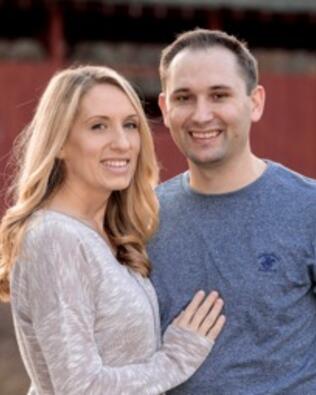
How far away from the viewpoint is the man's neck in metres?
4.82

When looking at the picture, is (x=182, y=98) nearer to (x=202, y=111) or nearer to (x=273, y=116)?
(x=202, y=111)

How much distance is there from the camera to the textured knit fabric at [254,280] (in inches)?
180

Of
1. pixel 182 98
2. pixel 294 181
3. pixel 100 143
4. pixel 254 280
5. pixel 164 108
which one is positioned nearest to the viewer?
pixel 100 143

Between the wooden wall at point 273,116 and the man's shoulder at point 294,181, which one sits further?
the wooden wall at point 273,116

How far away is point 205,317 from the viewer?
180 inches

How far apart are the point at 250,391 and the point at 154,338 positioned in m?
0.37

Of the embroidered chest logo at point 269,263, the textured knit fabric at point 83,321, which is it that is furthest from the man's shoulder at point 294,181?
the textured knit fabric at point 83,321

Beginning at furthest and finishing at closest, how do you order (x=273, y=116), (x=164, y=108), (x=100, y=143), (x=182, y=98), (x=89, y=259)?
(x=273, y=116)
(x=164, y=108)
(x=182, y=98)
(x=100, y=143)
(x=89, y=259)

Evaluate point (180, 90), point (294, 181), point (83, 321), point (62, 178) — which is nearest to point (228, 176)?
point (294, 181)

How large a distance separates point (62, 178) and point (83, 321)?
→ 1.83 feet

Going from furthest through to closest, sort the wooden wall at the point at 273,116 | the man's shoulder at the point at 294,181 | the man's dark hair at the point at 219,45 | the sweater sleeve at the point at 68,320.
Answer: the wooden wall at the point at 273,116
the man's dark hair at the point at 219,45
the man's shoulder at the point at 294,181
the sweater sleeve at the point at 68,320

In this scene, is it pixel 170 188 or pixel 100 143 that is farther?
pixel 170 188

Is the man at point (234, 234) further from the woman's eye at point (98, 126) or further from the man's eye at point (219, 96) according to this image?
the woman's eye at point (98, 126)

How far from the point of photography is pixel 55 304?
4227 mm
